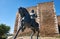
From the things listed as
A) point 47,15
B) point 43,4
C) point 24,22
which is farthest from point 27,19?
point 43,4

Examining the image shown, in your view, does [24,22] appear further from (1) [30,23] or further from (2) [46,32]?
(2) [46,32]

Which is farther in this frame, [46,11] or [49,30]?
[46,11]

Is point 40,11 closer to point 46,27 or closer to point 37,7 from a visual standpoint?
point 37,7

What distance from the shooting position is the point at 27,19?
3633 mm

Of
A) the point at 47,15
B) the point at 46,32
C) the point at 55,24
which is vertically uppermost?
the point at 47,15

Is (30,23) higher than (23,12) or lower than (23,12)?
lower

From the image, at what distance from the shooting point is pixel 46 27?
8.98 m

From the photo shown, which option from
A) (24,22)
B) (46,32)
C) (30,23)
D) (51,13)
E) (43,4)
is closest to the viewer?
(24,22)

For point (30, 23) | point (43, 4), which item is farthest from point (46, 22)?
point (30, 23)

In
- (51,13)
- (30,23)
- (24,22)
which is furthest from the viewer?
(51,13)

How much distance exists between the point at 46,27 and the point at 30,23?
5538 millimetres

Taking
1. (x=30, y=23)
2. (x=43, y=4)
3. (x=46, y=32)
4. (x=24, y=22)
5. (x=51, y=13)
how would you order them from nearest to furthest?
(x=24, y=22) < (x=30, y=23) < (x=46, y=32) < (x=51, y=13) < (x=43, y=4)

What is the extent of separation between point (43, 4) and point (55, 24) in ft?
9.53

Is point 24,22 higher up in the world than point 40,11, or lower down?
lower down
